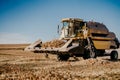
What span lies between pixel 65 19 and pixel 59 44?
252 centimetres

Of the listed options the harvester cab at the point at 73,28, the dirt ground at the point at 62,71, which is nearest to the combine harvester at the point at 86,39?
the harvester cab at the point at 73,28

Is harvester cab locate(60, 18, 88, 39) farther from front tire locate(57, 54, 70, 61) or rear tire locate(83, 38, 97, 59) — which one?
front tire locate(57, 54, 70, 61)

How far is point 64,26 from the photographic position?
20672 millimetres

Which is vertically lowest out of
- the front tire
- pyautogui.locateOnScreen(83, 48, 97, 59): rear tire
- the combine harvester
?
the front tire

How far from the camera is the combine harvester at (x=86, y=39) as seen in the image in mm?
18906

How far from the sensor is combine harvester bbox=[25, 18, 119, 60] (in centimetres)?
1891

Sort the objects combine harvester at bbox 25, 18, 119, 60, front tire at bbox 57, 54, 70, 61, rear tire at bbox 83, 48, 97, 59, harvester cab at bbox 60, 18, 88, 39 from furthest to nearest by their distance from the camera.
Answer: harvester cab at bbox 60, 18, 88, 39, front tire at bbox 57, 54, 70, 61, rear tire at bbox 83, 48, 97, 59, combine harvester at bbox 25, 18, 119, 60

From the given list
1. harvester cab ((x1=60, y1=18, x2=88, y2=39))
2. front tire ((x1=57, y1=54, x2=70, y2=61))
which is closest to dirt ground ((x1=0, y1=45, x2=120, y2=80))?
front tire ((x1=57, y1=54, x2=70, y2=61))

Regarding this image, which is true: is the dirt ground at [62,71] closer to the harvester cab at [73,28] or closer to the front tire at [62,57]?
the front tire at [62,57]

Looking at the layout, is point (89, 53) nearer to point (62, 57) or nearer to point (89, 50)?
point (89, 50)

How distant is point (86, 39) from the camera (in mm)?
19328

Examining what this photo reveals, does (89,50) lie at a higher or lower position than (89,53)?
higher

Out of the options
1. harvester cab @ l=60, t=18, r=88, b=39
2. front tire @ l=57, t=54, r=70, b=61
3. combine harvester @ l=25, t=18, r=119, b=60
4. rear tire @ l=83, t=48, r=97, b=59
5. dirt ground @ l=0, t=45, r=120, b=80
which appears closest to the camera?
dirt ground @ l=0, t=45, r=120, b=80

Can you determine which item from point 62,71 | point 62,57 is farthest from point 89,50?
point 62,71
